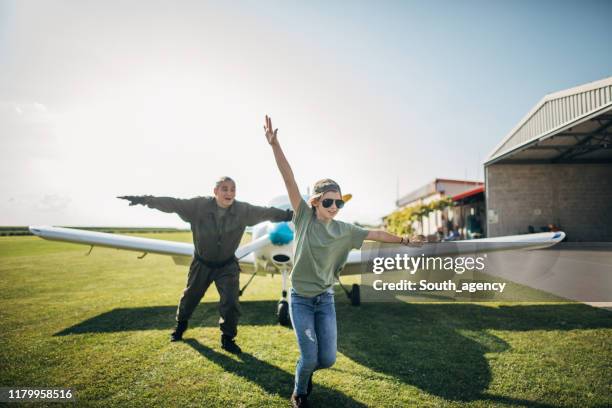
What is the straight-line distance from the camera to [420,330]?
4367 mm

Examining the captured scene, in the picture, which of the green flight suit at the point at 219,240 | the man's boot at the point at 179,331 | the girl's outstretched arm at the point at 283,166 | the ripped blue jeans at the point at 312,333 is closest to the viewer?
the ripped blue jeans at the point at 312,333

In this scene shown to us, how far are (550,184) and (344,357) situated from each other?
2216 centimetres

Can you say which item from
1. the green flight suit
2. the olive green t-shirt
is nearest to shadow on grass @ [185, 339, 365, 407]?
the green flight suit

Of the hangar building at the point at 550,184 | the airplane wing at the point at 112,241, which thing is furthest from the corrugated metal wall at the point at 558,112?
the airplane wing at the point at 112,241

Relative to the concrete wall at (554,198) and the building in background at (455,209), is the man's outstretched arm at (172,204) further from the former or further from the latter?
the building in background at (455,209)

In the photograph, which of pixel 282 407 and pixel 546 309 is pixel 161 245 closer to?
pixel 282 407

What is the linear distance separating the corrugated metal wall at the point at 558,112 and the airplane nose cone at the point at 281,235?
13166mm

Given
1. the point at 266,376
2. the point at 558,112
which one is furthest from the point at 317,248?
the point at 558,112

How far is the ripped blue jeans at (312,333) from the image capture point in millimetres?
2229

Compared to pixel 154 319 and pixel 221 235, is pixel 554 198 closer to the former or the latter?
pixel 221 235

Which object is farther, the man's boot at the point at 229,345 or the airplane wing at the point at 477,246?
the airplane wing at the point at 477,246

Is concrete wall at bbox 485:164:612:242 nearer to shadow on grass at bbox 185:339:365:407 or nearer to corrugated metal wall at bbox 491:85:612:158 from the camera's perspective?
corrugated metal wall at bbox 491:85:612:158

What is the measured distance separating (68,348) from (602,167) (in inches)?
1107

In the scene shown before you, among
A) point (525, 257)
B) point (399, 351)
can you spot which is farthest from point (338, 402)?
point (525, 257)
